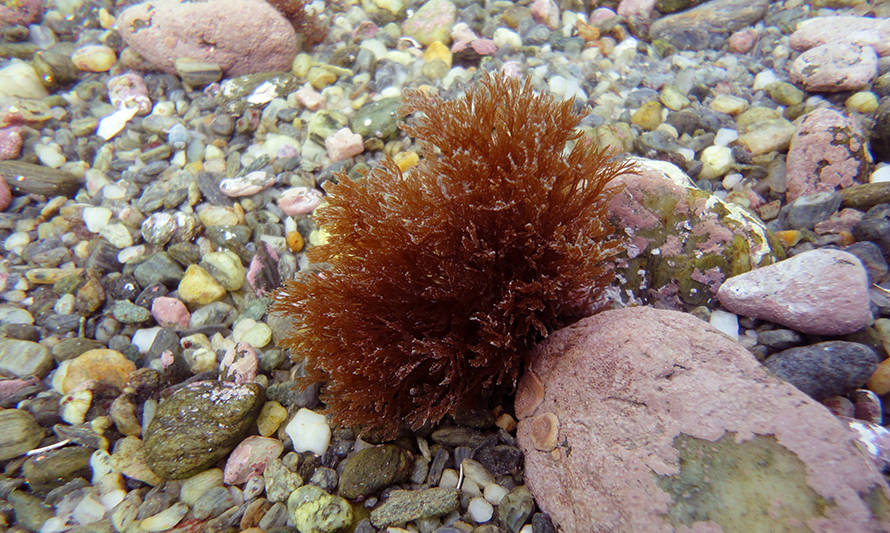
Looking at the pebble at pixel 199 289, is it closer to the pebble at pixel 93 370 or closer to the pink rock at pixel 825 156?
the pebble at pixel 93 370

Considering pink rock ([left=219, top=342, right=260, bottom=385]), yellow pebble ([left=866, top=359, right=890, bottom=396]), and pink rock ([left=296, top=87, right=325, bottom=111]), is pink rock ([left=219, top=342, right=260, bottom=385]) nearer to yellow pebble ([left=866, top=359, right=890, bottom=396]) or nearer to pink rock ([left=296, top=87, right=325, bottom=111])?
pink rock ([left=296, top=87, right=325, bottom=111])

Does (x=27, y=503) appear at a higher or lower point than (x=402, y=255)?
lower

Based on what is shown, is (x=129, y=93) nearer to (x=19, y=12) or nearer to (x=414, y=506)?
(x=19, y=12)

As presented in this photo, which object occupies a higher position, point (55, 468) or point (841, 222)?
point (841, 222)

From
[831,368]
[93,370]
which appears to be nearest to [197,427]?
[93,370]

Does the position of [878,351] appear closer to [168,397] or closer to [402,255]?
[402,255]

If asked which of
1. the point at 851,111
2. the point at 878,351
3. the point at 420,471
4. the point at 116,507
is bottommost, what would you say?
the point at 116,507

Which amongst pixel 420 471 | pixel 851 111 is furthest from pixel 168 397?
pixel 851 111
